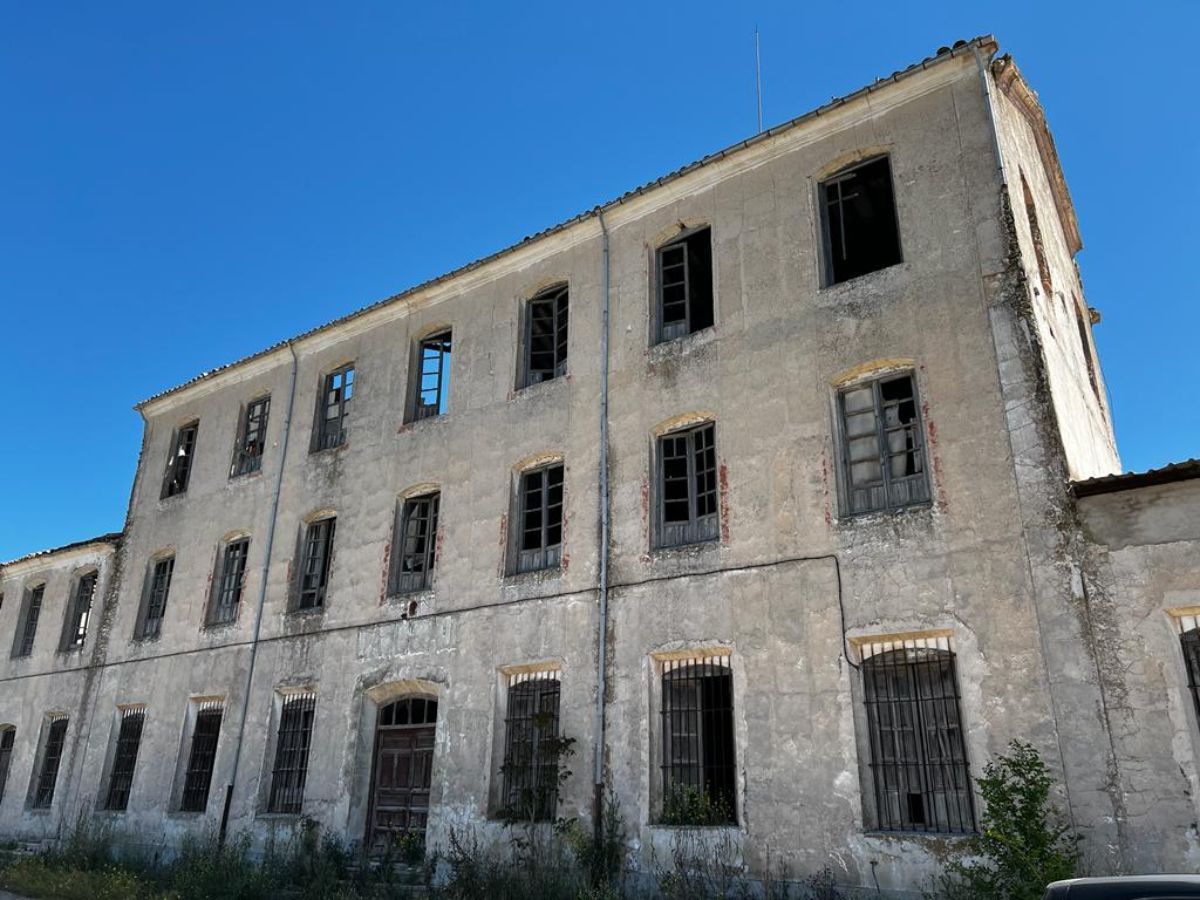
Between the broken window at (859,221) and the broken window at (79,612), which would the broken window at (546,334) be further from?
the broken window at (79,612)

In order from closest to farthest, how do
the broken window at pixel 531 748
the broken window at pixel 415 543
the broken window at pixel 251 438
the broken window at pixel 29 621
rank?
the broken window at pixel 531 748 < the broken window at pixel 415 543 < the broken window at pixel 251 438 < the broken window at pixel 29 621

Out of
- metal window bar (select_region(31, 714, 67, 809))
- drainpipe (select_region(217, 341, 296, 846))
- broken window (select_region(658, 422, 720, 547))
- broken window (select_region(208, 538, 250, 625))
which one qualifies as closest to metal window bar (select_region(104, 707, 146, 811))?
metal window bar (select_region(31, 714, 67, 809))

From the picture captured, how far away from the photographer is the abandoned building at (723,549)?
380 inches

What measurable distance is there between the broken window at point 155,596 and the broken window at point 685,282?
12152 millimetres

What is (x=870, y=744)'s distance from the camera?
10398 mm

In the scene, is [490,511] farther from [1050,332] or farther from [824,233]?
[1050,332]

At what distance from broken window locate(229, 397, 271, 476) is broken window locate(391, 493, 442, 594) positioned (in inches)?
188

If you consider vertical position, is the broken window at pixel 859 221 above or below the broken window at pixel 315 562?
above

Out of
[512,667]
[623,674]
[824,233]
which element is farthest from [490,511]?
[824,233]

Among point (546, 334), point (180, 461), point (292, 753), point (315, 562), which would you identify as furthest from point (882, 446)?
point (180, 461)

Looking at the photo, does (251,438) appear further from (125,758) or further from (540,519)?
(540,519)

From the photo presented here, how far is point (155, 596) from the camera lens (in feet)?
66.3

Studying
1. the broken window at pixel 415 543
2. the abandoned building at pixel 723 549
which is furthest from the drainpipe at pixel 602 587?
A: the broken window at pixel 415 543

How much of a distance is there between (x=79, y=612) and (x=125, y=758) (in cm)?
513
